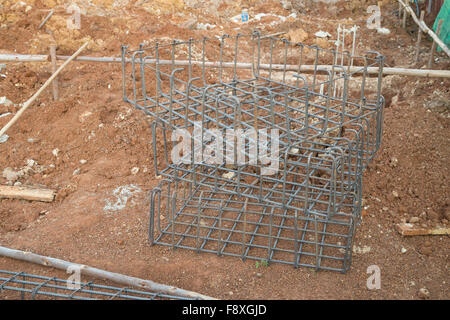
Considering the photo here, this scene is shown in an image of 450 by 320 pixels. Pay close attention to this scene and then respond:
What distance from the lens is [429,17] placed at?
31.6 ft

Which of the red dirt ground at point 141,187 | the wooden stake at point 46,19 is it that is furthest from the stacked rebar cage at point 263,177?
the wooden stake at point 46,19

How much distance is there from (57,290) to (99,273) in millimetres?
348

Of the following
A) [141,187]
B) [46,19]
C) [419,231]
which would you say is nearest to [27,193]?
[141,187]

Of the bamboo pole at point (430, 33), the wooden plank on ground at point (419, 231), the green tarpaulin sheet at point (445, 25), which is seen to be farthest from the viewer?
the green tarpaulin sheet at point (445, 25)

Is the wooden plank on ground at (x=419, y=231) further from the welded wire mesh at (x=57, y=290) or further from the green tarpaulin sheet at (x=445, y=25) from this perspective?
the green tarpaulin sheet at (x=445, y=25)

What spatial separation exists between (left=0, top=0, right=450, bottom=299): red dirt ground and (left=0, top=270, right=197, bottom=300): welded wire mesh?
0.58 feet

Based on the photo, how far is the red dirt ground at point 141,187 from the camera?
4.24 metres

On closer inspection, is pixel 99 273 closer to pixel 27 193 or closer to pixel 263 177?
pixel 263 177

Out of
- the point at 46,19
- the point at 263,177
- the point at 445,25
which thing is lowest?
the point at 263,177

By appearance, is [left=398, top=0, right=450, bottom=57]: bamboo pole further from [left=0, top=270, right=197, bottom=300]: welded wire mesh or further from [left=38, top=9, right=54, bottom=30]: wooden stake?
[left=38, top=9, right=54, bottom=30]: wooden stake

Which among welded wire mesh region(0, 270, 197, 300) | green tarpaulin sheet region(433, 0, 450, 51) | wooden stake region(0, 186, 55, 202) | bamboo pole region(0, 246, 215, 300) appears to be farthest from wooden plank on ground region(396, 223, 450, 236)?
green tarpaulin sheet region(433, 0, 450, 51)

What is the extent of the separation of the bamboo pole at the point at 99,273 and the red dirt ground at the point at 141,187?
0.09m

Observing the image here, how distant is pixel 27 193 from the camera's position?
5.68 meters

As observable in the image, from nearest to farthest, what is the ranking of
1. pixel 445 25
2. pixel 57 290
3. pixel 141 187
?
pixel 57 290, pixel 141 187, pixel 445 25
